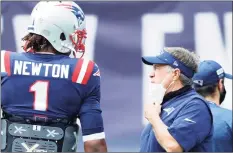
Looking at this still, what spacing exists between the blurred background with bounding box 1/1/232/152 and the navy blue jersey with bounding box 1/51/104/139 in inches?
91.3

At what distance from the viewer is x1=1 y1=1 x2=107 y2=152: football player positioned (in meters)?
3.19

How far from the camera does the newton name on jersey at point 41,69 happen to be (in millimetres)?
3188

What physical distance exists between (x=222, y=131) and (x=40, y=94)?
1.27 metres

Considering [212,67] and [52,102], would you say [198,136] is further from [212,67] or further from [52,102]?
[212,67]

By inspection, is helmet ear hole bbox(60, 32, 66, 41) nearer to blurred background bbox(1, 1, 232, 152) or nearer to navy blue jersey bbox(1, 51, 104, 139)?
navy blue jersey bbox(1, 51, 104, 139)

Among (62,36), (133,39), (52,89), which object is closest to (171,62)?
(62,36)

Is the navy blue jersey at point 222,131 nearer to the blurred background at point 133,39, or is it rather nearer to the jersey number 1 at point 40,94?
the jersey number 1 at point 40,94

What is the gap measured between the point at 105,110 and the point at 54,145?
2437 millimetres

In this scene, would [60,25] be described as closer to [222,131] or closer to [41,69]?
[41,69]

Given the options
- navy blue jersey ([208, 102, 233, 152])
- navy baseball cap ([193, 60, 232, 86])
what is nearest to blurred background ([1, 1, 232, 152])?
navy baseball cap ([193, 60, 232, 86])

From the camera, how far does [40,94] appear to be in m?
3.19

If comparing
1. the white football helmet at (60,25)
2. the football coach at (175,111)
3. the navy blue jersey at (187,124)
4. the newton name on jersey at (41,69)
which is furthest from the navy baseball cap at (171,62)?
the newton name on jersey at (41,69)

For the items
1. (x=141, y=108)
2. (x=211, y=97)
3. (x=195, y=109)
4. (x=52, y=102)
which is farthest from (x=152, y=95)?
(x=141, y=108)

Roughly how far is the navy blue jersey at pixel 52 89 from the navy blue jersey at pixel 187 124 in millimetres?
343
